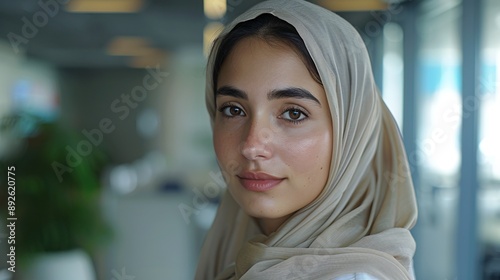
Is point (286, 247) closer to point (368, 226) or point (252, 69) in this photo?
point (368, 226)

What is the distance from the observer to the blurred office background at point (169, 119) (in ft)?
10.5

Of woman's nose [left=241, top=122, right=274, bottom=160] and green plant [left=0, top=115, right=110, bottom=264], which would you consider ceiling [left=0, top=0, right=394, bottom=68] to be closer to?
green plant [left=0, top=115, right=110, bottom=264]

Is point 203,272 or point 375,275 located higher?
point 375,275

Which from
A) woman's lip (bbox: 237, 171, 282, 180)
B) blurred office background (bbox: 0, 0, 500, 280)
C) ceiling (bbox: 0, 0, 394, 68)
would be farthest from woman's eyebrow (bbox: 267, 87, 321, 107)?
ceiling (bbox: 0, 0, 394, 68)

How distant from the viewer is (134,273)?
406 cm

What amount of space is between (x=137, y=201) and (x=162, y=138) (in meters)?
0.95

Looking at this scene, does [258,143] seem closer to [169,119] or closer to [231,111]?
[231,111]

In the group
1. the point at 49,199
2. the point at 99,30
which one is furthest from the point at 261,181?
the point at 99,30

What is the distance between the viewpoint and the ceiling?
4938 millimetres

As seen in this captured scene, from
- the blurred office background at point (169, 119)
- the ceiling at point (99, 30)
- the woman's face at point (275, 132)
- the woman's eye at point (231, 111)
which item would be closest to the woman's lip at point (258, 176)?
the woman's face at point (275, 132)

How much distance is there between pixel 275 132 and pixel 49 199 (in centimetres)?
198

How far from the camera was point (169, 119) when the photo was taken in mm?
5234

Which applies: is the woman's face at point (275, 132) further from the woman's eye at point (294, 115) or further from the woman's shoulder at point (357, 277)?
the woman's shoulder at point (357, 277)

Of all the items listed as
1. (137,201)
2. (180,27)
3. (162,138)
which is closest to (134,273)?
(137,201)
